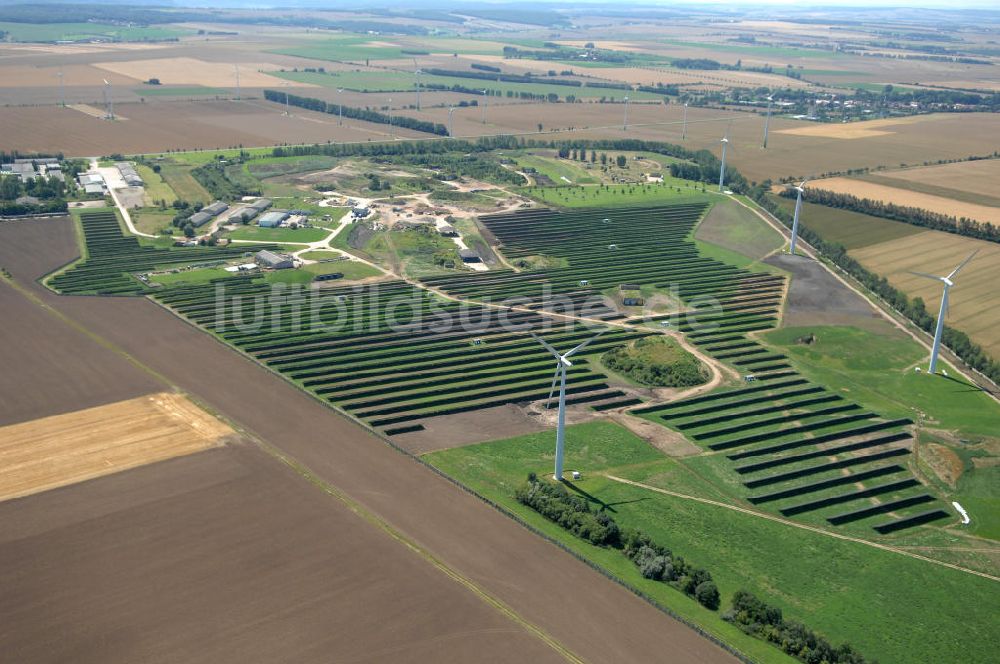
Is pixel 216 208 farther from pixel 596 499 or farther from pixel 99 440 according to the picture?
pixel 596 499

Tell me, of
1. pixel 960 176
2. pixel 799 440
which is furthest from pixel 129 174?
pixel 960 176

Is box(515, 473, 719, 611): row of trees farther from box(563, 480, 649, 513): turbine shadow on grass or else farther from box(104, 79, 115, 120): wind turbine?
box(104, 79, 115, 120): wind turbine

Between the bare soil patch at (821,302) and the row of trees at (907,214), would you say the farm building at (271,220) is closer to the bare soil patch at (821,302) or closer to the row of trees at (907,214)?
the bare soil patch at (821,302)

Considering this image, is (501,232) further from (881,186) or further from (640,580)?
(640,580)

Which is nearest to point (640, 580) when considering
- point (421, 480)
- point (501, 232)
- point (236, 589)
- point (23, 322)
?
point (421, 480)

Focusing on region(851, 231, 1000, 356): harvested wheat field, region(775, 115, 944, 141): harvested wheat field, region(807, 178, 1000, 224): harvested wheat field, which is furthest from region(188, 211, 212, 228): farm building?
region(775, 115, 944, 141): harvested wheat field

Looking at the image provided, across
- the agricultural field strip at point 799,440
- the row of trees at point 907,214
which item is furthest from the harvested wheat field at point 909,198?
the agricultural field strip at point 799,440
